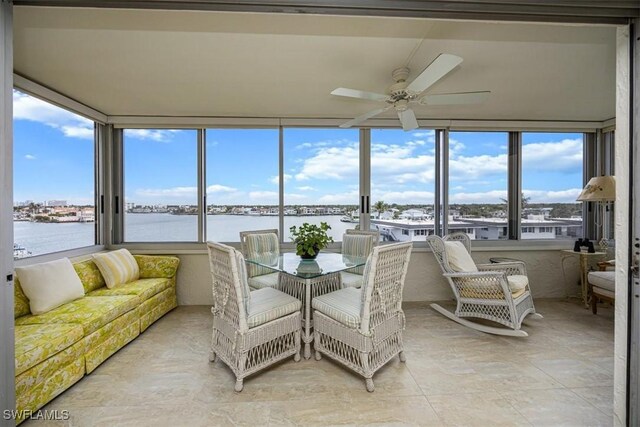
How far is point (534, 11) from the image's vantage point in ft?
4.27

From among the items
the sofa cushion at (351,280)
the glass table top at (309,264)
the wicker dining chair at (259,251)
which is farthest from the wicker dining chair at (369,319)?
the wicker dining chair at (259,251)

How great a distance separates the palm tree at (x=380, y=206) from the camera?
13.5ft

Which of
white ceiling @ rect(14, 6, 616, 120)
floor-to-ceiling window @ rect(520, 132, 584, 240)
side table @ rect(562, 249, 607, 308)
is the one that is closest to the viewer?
white ceiling @ rect(14, 6, 616, 120)

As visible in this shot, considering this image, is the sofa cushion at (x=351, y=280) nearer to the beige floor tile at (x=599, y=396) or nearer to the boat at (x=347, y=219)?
the boat at (x=347, y=219)

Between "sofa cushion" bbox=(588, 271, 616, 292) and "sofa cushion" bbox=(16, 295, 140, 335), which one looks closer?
"sofa cushion" bbox=(16, 295, 140, 335)

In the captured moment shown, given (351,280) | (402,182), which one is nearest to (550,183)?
(402,182)

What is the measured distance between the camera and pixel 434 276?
3.96m

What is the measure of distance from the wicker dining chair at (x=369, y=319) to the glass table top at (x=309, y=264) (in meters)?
0.24

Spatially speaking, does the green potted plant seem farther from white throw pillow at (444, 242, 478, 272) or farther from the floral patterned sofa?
the floral patterned sofa

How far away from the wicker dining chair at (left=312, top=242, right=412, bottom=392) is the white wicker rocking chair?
113 cm

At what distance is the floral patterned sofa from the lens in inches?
68.3

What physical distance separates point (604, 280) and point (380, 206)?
2581mm

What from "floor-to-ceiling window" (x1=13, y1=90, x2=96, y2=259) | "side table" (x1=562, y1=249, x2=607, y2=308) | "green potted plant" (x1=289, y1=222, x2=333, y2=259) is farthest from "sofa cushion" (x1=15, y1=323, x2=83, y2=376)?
"side table" (x1=562, y1=249, x2=607, y2=308)

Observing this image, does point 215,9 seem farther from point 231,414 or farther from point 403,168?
point 403,168
